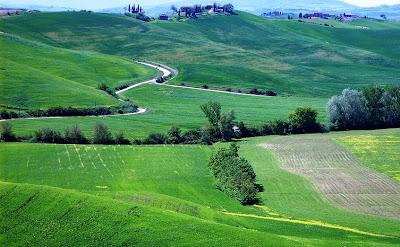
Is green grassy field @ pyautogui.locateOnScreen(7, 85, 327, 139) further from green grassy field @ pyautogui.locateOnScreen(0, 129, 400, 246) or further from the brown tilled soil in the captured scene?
the brown tilled soil

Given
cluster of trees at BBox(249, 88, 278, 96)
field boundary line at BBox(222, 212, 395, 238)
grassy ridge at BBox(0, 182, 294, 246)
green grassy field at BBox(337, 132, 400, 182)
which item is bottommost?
cluster of trees at BBox(249, 88, 278, 96)

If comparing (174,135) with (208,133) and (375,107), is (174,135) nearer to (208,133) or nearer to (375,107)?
(208,133)

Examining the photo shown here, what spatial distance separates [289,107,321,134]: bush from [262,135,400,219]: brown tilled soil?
7.61 meters

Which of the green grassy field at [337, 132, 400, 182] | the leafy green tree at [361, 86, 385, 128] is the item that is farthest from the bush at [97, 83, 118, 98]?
the green grassy field at [337, 132, 400, 182]

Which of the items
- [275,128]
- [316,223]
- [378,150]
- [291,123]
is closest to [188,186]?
[316,223]

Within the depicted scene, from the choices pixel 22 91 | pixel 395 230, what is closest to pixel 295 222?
pixel 395 230

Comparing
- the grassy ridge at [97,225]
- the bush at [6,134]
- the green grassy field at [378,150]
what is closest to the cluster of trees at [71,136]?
the bush at [6,134]

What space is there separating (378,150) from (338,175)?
65.9 feet

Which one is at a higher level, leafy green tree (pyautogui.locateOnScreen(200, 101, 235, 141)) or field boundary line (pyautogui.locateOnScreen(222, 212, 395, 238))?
field boundary line (pyautogui.locateOnScreen(222, 212, 395, 238))

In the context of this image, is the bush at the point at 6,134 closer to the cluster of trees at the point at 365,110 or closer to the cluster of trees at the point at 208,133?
the cluster of trees at the point at 208,133

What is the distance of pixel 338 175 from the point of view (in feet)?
293

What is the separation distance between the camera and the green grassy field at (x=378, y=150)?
94494 millimetres

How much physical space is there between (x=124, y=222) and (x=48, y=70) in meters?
136

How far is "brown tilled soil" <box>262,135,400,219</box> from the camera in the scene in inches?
2953
